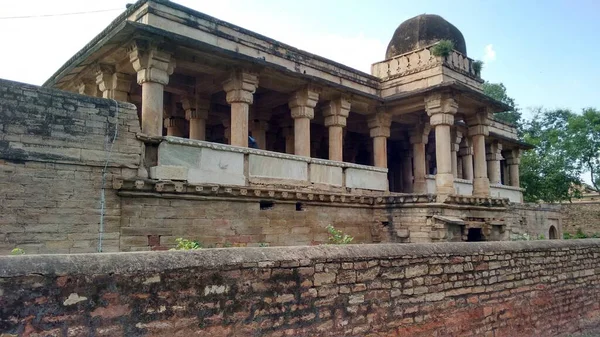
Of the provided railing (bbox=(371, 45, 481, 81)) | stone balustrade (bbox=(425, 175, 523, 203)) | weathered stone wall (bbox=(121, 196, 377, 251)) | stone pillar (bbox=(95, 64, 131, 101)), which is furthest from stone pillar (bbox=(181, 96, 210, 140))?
stone balustrade (bbox=(425, 175, 523, 203))

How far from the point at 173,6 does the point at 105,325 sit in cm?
796

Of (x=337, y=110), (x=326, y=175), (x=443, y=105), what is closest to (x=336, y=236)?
(x=326, y=175)

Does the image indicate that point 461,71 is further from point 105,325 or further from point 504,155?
→ point 105,325

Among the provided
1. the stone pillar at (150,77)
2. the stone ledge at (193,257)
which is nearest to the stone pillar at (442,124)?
the stone ledge at (193,257)

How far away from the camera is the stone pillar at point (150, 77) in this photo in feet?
29.1

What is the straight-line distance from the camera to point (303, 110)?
11.8 meters

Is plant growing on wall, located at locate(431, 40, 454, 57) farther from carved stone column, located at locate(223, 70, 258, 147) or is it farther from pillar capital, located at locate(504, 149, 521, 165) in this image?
pillar capital, located at locate(504, 149, 521, 165)

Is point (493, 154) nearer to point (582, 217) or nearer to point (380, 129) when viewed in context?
point (380, 129)

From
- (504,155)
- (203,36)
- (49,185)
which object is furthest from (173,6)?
(504,155)

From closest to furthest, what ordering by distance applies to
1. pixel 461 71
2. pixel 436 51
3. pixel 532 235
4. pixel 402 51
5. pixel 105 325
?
pixel 105 325, pixel 436 51, pixel 461 71, pixel 402 51, pixel 532 235

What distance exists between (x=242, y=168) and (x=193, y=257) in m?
5.77

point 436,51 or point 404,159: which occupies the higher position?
point 436,51

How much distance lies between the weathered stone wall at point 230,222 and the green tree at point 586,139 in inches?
807

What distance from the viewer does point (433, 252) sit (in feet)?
19.2
